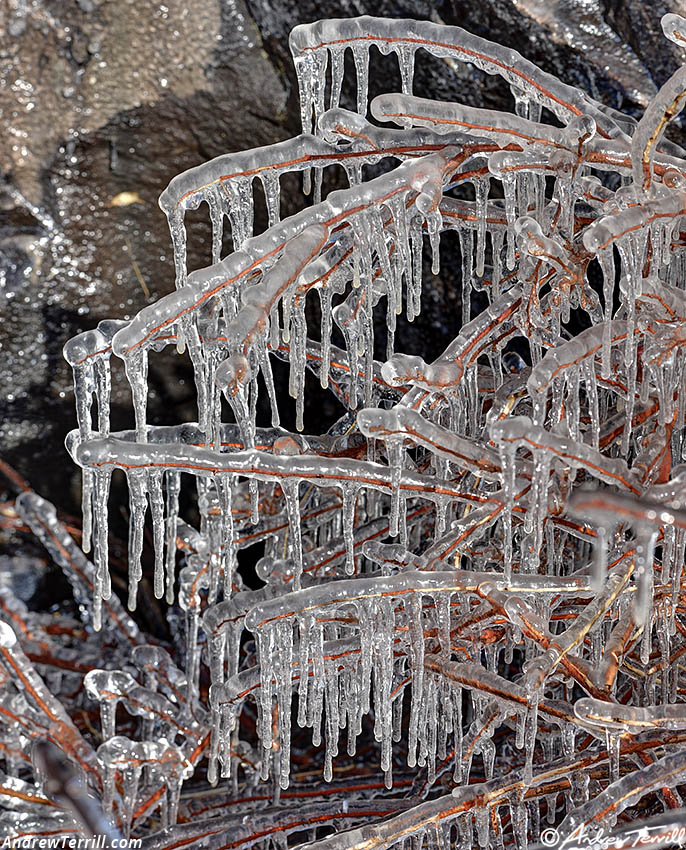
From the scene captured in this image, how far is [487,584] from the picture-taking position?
43.5 inches

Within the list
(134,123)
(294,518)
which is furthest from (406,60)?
(134,123)

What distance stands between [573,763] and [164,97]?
63.4 inches

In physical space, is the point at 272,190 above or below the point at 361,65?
below

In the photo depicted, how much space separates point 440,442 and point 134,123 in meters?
1.40

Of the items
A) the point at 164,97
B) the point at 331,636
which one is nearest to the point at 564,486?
the point at 331,636

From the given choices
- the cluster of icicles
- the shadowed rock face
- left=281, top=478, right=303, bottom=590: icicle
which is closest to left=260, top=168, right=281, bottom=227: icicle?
the cluster of icicles

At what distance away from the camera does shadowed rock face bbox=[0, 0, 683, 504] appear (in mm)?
1770

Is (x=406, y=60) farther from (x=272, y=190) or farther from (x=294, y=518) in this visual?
(x=294, y=518)

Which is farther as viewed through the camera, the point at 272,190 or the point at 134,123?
Answer: the point at 134,123

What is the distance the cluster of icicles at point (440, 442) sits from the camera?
3.33 feet

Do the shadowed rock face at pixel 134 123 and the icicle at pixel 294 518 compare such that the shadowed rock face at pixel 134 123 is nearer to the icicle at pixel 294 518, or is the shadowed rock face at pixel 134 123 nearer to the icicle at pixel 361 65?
the icicle at pixel 361 65

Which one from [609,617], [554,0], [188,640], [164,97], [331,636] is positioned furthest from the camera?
[164,97]

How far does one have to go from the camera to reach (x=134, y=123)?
2.13 m

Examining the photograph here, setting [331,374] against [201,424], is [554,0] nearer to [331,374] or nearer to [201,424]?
[331,374]
